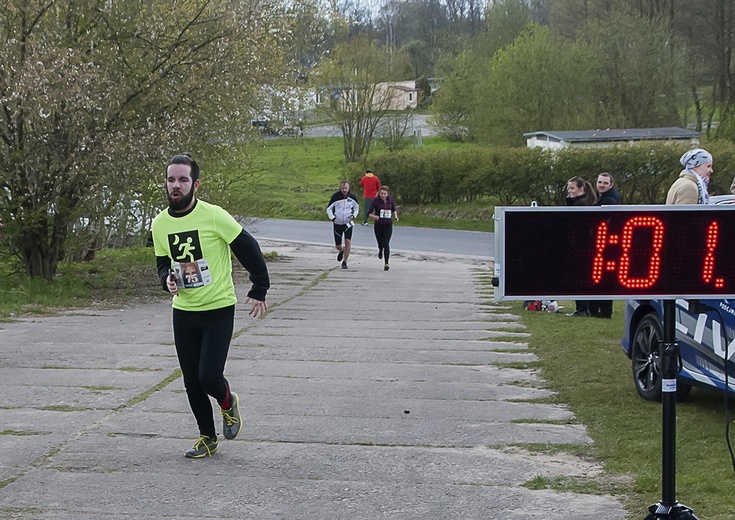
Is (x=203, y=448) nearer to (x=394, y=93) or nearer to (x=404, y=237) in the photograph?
(x=404, y=237)

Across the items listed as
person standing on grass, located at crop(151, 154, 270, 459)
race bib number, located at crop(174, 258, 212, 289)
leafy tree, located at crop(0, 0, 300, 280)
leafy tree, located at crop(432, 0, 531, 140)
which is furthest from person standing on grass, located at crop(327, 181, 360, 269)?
leafy tree, located at crop(432, 0, 531, 140)

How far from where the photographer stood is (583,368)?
404 inches

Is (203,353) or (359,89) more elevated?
(359,89)

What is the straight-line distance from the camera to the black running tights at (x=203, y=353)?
6.77 meters

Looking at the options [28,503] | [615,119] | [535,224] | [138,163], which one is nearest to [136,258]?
[138,163]

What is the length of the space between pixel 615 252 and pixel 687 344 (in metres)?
3.63

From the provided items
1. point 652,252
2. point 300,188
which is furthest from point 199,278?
point 300,188

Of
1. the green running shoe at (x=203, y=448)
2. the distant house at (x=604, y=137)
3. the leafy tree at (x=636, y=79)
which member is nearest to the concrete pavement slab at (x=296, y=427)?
the green running shoe at (x=203, y=448)

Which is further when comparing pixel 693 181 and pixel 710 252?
pixel 693 181

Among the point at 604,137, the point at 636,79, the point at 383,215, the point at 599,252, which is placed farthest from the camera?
the point at 636,79

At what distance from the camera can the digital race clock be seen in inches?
187

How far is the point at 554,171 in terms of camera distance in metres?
33.2

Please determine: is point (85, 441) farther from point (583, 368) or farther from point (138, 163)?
point (138, 163)

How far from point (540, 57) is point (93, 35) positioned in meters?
35.5
